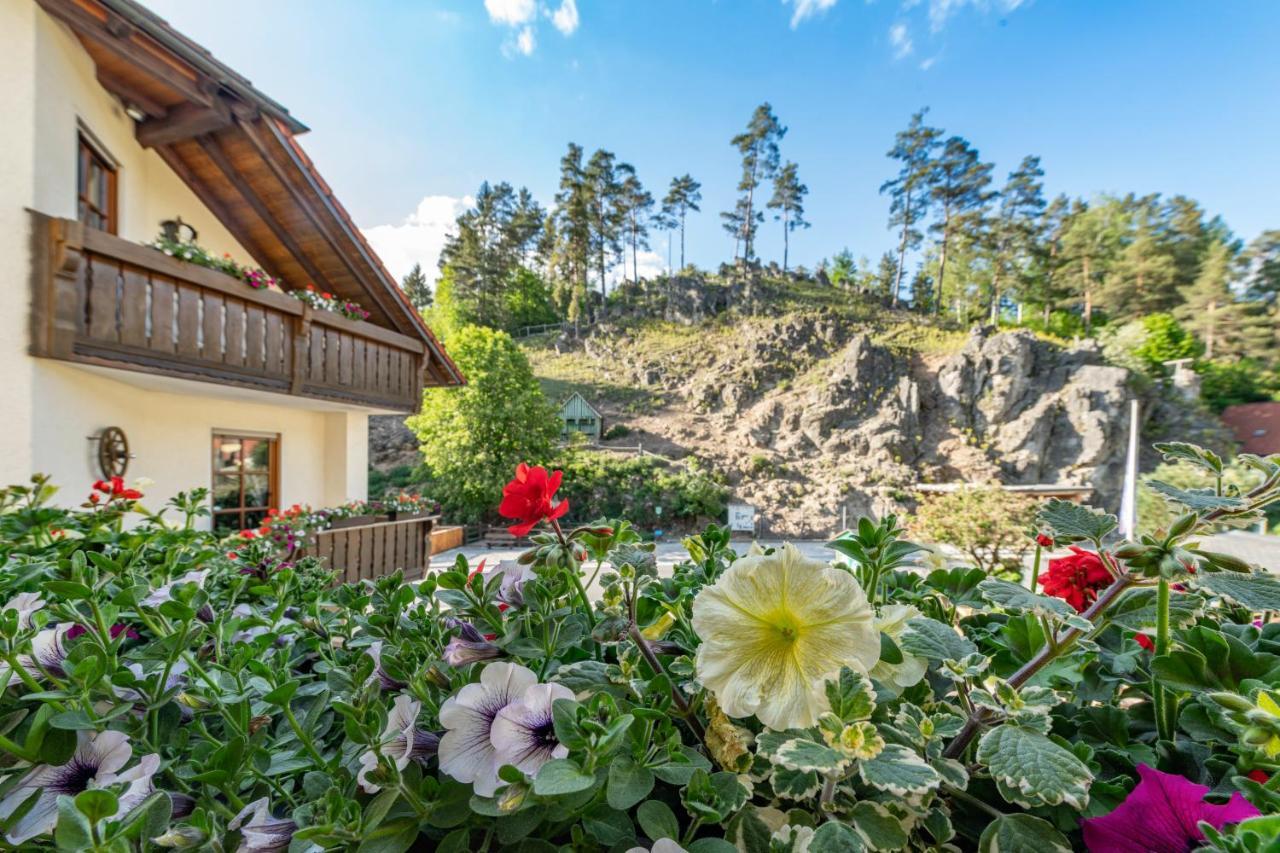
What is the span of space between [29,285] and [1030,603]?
4956 millimetres

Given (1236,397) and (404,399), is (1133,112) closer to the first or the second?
(1236,397)

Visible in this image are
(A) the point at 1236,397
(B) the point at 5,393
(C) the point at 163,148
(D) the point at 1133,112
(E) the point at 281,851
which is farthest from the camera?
(D) the point at 1133,112

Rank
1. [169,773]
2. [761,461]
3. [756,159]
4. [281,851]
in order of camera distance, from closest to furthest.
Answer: [281,851], [169,773], [761,461], [756,159]

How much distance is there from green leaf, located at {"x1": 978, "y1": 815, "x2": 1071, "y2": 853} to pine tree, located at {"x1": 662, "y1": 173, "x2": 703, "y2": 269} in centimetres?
3445

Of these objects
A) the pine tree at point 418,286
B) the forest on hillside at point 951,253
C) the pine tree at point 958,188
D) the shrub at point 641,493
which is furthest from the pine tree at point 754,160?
the shrub at point 641,493

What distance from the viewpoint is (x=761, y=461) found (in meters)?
17.9

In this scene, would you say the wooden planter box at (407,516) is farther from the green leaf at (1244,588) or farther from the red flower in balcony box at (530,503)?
the green leaf at (1244,588)

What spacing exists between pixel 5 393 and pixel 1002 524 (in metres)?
9.71

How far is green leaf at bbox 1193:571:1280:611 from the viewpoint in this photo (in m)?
0.34

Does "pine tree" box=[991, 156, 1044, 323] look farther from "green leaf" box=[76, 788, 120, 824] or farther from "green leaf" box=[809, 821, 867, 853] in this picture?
"green leaf" box=[76, 788, 120, 824]

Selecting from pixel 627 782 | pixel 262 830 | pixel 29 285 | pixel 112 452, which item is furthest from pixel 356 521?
pixel 627 782

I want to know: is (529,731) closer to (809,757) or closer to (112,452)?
(809,757)

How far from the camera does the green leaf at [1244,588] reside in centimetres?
34

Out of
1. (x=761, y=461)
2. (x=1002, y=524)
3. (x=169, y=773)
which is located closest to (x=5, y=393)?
(x=169, y=773)
